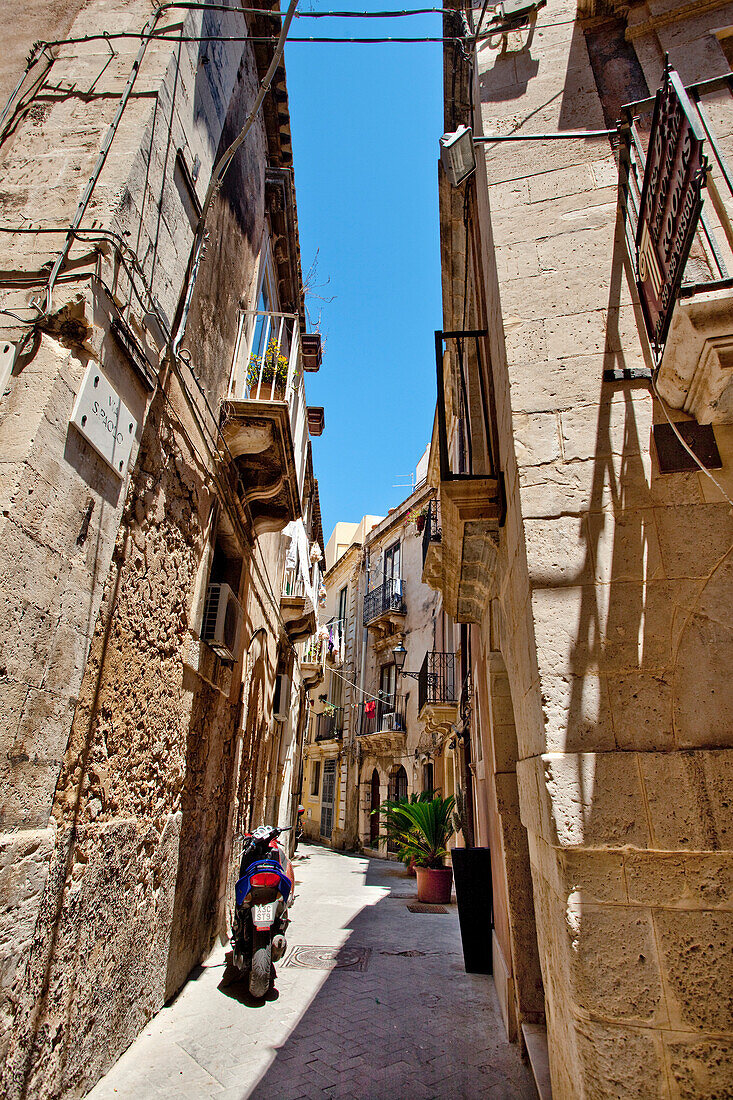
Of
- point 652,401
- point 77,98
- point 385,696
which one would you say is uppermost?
point 77,98

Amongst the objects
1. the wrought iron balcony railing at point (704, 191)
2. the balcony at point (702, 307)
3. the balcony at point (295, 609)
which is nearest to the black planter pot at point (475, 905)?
the balcony at point (702, 307)

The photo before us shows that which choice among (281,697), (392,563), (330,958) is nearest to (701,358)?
(330,958)

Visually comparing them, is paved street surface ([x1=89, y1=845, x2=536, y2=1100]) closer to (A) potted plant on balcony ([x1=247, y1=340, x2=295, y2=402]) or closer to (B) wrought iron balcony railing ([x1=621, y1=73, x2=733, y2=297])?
(B) wrought iron balcony railing ([x1=621, y1=73, x2=733, y2=297])

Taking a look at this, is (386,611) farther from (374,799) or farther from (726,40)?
(726,40)

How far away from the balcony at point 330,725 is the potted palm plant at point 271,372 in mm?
17706

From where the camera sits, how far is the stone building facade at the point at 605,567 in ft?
5.93

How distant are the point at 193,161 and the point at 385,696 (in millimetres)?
17329

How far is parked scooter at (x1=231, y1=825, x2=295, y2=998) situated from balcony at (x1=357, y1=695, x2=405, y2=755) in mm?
13593

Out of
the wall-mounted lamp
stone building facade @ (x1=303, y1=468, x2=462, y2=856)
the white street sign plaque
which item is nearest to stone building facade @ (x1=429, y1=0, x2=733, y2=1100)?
the wall-mounted lamp

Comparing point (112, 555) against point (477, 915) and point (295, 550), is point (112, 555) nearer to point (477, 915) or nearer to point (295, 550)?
point (477, 915)

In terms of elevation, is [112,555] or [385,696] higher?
[385,696]

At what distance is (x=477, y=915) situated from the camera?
5.03 meters

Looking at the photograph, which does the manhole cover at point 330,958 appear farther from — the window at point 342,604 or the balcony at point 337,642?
the window at point 342,604

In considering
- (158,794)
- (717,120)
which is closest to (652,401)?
(717,120)
